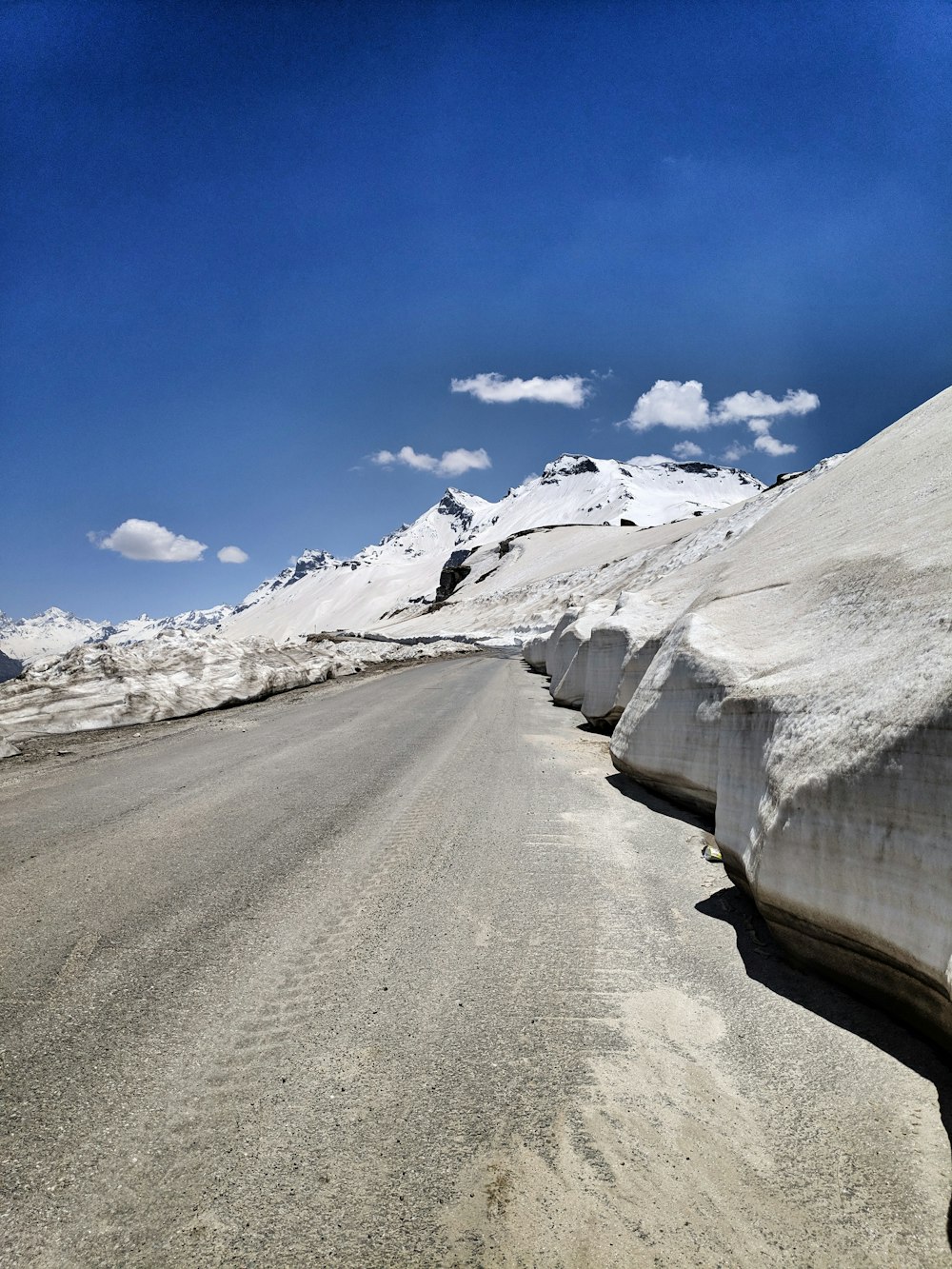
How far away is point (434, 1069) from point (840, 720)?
2.24 metres

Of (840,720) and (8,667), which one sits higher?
(8,667)

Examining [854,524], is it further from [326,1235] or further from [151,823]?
[151,823]

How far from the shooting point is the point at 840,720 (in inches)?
107

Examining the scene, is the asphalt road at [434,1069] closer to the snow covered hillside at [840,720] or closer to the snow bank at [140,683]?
the snow covered hillside at [840,720]

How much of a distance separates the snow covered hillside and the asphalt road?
0.39 meters

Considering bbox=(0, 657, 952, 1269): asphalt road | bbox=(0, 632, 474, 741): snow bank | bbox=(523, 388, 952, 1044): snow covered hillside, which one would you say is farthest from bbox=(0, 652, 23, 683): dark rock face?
bbox=(523, 388, 952, 1044): snow covered hillside

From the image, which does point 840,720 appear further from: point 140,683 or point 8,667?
point 8,667

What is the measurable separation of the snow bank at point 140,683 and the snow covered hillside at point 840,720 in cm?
910

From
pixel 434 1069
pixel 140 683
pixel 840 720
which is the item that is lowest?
pixel 434 1069

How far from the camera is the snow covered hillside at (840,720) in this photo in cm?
226

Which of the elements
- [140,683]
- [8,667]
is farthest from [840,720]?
[8,667]

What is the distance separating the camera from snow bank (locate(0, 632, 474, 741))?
10109mm

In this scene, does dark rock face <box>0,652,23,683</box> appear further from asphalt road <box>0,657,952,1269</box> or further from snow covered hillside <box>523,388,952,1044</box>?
snow covered hillside <box>523,388,952,1044</box>

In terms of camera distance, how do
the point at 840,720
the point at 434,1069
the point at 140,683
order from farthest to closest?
the point at 140,683
the point at 840,720
the point at 434,1069
